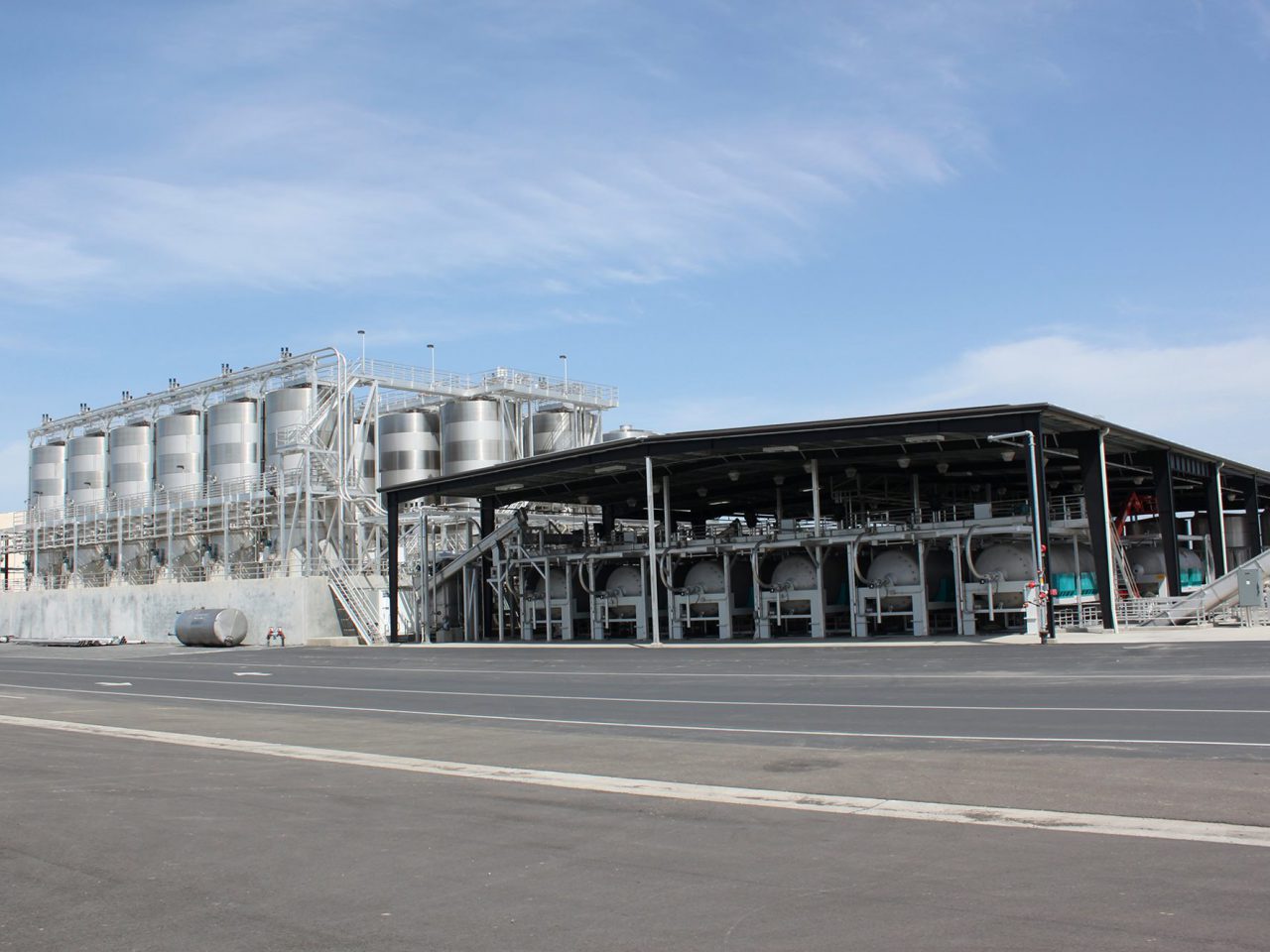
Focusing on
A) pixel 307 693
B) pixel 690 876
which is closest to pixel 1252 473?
pixel 307 693

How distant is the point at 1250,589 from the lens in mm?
42531

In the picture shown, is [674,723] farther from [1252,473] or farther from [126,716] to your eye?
[1252,473]

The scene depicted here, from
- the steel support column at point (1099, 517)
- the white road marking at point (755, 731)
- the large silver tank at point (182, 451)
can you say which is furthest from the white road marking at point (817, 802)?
the large silver tank at point (182, 451)

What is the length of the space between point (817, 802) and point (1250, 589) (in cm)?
3777

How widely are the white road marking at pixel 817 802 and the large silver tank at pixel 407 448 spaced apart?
5939 centimetres

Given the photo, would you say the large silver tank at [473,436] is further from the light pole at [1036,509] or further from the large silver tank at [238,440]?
the light pole at [1036,509]

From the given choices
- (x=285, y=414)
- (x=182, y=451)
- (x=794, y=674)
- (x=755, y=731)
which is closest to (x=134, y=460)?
(x=182, y=451)

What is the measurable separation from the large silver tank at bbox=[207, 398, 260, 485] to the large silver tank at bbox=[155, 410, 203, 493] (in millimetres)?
4797

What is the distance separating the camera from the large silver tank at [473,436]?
74.2m

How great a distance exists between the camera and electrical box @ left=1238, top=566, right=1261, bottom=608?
42312mm

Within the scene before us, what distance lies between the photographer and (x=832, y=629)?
53.3m

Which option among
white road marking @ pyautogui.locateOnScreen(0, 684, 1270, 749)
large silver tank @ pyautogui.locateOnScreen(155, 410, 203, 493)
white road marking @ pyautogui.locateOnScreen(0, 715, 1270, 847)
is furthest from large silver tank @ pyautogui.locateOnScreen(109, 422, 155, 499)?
white road marking @ pyautogui.locateOnScreen(0, 715, 1270, 847)

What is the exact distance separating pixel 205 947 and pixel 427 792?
602cm

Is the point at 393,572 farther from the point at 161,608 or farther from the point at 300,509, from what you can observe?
the point at 161,608
